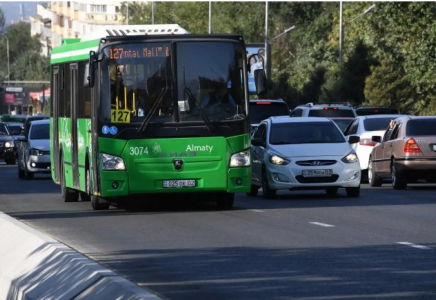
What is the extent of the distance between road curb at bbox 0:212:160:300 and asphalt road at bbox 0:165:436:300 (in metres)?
0.68

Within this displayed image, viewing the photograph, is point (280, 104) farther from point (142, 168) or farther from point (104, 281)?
point (104, 281)

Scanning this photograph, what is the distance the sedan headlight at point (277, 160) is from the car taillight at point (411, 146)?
4.56 meters

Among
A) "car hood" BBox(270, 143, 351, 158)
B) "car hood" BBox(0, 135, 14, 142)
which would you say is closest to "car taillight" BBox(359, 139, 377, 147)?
"car hood" BBox(270, 143, 351, 158)

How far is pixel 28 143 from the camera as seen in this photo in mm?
38719

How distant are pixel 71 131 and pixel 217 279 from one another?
43.1 feet

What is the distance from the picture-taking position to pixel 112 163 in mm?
21266

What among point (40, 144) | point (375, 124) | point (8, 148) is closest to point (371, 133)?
point (375, 124)

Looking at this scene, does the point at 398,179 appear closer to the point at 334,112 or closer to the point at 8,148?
the point at 334,112

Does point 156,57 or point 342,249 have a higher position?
point 156,57

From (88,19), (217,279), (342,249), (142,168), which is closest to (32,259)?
(217,279)

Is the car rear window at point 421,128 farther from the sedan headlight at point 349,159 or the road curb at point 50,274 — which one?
the road curb at point 50,274

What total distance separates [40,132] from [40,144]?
3.30 ft

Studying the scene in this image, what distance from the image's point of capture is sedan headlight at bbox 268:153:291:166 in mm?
25062

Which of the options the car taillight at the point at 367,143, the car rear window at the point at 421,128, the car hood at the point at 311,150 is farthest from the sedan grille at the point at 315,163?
the car taillight at the point at 367,143
